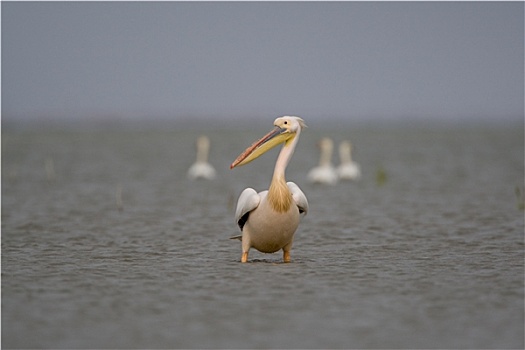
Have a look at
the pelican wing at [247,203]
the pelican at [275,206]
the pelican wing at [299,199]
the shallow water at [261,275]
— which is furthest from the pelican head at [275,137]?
the shallow water at [261,275]

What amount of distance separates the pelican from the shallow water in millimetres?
273

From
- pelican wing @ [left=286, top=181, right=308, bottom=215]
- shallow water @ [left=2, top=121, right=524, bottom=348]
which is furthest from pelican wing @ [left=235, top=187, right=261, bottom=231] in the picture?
shallow water @ [left=2, top=121, right=524, bottom=348]

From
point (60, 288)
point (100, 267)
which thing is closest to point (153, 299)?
point (60, 288)

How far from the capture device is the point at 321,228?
12.4 m

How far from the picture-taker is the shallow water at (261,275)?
6.35 meters

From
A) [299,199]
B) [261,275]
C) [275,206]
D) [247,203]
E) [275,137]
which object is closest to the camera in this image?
[261,275]

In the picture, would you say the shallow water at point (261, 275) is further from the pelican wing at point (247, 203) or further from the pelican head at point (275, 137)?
the pelican head at point (275, 137)

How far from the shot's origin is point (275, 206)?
8.54 metres

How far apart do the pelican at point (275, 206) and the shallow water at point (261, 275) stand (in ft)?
0.90

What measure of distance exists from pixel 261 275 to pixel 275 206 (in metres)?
0.66

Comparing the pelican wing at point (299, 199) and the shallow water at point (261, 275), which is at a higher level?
the pelican wing at point (299, 199)

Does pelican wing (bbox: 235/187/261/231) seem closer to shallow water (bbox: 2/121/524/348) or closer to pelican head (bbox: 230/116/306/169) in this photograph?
pelican head (bbox: 230/116/306/169)

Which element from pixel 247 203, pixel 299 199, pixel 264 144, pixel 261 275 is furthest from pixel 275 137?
pixel 261 275

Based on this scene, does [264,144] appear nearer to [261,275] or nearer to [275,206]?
[275,206]
